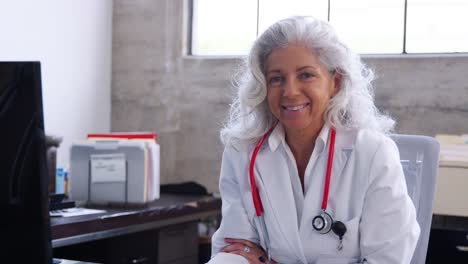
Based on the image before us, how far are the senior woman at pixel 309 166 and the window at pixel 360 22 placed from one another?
5.92 ft

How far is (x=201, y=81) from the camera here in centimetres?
447

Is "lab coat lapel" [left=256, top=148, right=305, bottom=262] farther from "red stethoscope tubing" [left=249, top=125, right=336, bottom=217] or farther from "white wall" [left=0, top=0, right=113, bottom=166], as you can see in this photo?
"white wall" [left=0, top=0, right=113, bottom=166]

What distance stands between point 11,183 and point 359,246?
96 cm

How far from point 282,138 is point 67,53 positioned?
268cm

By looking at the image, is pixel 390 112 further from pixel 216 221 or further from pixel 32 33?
pixel 32 33

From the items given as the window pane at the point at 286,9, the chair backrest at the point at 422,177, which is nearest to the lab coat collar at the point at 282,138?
the chair backrest at the point at 422,177

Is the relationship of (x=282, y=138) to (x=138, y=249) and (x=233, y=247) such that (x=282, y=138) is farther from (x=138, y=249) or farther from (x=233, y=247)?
(x=138, y=249)

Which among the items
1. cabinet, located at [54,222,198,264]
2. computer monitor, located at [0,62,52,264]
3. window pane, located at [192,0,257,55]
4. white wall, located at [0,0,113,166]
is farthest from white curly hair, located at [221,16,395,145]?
window pane, located at [192,0,257,55]


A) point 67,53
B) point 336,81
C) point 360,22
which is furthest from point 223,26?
point 336,81

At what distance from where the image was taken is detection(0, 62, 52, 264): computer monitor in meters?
0.91

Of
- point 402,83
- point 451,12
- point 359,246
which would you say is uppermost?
point 451,12

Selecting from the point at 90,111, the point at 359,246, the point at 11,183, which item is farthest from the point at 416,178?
the point at 90,111

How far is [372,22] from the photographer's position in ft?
13.4

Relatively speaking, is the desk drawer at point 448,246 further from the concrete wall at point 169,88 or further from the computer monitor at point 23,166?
the computer monitor at point 23,166
